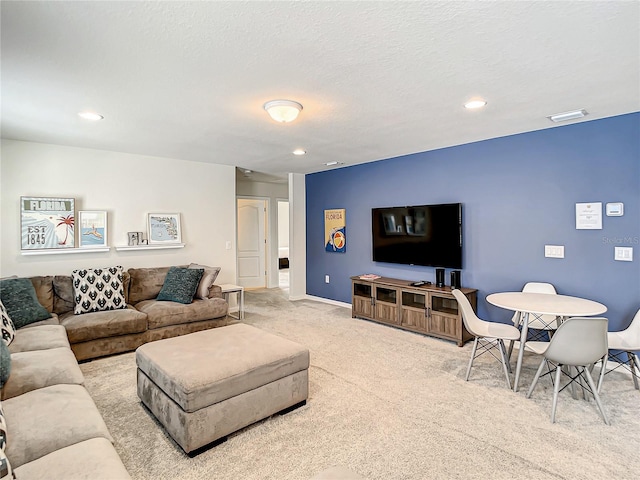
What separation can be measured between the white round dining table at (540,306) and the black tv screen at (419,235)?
124cm

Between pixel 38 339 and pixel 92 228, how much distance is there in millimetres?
1990

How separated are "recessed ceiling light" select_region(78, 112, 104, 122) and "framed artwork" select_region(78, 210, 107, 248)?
63.4 inches

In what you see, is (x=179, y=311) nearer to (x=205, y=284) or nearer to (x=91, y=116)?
(x=205, y=284)

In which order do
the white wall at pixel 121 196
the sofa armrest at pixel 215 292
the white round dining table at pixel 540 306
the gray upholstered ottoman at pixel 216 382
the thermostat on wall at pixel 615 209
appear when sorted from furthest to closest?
1. the sofa armrest at pixel 215 292
2. the white wall at pixel 121 196
3. the thermostat on wall at pixel 615 209
4. the white round dining table at pixel 540 306
5. the gray upholstered ottoman at pixel 216 382

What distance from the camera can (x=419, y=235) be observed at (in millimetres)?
4770

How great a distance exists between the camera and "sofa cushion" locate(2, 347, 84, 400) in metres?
2.03

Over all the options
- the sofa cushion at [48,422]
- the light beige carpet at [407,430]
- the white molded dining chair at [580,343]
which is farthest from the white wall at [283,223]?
the sofa cushion at [48,422]

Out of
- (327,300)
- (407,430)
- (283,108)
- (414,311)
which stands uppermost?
(283,108)

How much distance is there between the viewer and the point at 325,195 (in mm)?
6398

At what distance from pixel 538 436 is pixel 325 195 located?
484 cm

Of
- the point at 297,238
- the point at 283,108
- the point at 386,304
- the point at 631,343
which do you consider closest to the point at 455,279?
the point at 386,304

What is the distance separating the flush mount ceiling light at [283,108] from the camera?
111 inches

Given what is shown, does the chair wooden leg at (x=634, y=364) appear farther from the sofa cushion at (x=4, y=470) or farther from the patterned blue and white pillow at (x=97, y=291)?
the patterned blue and white pillow at (x=97, y=291)

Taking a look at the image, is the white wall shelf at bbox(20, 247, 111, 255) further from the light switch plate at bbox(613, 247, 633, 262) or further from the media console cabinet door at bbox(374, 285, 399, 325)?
the light switch plate at bbox(613, 247, 633, 262)
